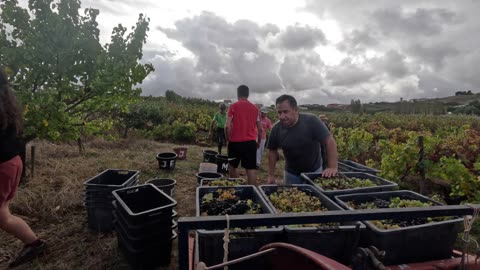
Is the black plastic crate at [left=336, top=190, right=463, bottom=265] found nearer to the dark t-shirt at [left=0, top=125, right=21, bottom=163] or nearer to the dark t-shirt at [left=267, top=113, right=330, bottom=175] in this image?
the dark t-shirt at [left=267, top=113, right=330, bottom=175]

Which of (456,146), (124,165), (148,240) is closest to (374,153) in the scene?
(456,146)

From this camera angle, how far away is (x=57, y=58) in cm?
429

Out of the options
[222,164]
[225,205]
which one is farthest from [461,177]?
[222,164]

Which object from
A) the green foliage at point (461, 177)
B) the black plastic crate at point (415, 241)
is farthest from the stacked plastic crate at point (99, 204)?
the green foliage at point (461, 177)

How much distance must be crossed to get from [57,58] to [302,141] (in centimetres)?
368

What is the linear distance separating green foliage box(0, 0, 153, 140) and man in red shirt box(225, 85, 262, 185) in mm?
1705

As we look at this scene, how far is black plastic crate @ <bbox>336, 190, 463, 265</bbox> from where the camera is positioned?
1.90 metres

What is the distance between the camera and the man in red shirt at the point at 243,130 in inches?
203

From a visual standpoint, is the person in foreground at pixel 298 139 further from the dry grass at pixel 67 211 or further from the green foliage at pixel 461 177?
the green foliage at pixel 461 177

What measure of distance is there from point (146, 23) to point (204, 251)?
4186 millimetres

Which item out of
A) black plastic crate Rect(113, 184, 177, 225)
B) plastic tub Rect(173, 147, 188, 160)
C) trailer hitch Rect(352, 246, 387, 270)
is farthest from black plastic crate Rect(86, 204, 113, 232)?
plastic tub Rect(173, 147, 188, 160)

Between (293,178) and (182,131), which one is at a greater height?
(182,131)

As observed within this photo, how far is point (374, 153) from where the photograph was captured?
8.44m

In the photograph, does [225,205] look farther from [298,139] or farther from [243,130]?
[243,130]
